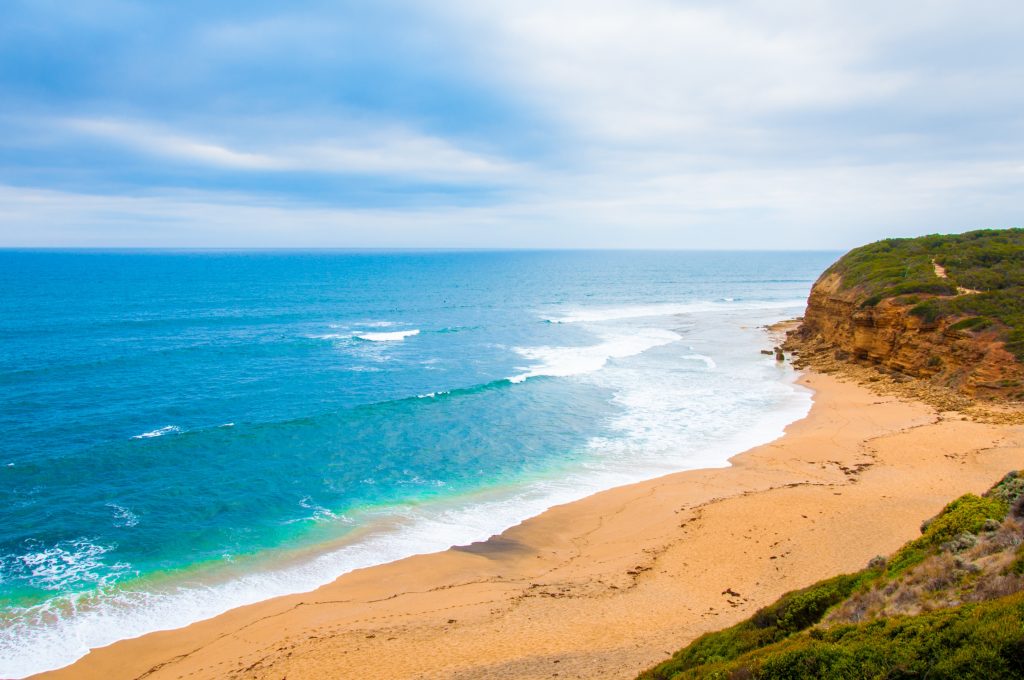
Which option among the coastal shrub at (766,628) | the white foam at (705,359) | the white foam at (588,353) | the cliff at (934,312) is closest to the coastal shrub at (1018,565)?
the coastal shrub at (766,628)

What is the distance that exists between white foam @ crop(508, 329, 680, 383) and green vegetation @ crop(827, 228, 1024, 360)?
16.9m

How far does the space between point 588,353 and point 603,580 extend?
35459 millimetres

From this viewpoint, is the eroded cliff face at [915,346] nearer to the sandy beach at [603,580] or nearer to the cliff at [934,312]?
the cliff at [934,312]

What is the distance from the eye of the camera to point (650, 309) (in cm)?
8419

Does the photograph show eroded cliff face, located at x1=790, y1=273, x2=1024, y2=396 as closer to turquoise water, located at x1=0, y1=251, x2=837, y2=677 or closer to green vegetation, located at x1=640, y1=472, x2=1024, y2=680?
turquoise water, located at x1=0, y1=251, x2=837, y2=677

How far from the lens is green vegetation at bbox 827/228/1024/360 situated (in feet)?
111

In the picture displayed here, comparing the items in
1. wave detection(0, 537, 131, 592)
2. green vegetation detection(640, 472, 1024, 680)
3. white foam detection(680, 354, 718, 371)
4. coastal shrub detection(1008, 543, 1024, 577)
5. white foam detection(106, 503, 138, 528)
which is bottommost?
wave detection(0, 537, 131, 592)

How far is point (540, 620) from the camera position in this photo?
14344mm

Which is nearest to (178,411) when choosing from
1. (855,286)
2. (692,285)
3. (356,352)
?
(356,352)

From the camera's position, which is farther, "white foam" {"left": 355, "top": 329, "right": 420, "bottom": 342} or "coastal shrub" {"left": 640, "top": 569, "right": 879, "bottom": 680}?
"white foam" {"left": 355, "top": 329, "right": 420, "bottom": 342}

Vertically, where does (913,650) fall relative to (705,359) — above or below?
above

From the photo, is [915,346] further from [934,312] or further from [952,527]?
[952,527]

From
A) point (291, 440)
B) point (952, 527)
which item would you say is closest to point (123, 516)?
point (291, 440)

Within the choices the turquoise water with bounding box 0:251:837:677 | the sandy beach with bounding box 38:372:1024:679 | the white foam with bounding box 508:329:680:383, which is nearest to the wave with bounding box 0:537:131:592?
the turquoise water with bounding box 0:251:837:677
